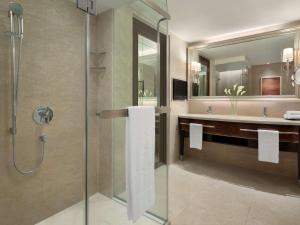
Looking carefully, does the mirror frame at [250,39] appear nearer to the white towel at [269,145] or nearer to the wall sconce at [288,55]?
the wall sconce at [288,55]

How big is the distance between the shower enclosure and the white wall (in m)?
1.15

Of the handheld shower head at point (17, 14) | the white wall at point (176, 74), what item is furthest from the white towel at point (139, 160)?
the white wall at point (176, 74)

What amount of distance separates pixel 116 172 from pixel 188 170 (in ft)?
4.56

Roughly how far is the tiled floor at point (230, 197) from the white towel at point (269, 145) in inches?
14.9

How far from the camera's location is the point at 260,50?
2838mm

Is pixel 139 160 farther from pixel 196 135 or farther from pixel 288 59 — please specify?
pixel 288 59

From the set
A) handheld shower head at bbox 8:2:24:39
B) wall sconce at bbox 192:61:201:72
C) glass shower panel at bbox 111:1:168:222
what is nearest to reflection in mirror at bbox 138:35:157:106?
glass shower panel at bbox 111:1:168:222

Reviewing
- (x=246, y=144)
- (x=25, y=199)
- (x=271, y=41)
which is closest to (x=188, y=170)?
(x=246, y=144)

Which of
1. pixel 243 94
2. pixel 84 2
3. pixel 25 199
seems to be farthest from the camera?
pixel 243 94

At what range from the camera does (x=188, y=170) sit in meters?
2.83

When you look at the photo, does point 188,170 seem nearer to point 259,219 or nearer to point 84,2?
point 259,219

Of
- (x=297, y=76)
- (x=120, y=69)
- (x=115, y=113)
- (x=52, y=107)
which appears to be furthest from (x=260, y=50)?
(x=52, y=107)

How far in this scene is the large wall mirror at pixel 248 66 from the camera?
2.64 meters

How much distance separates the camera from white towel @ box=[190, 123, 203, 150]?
2791 millimetres
